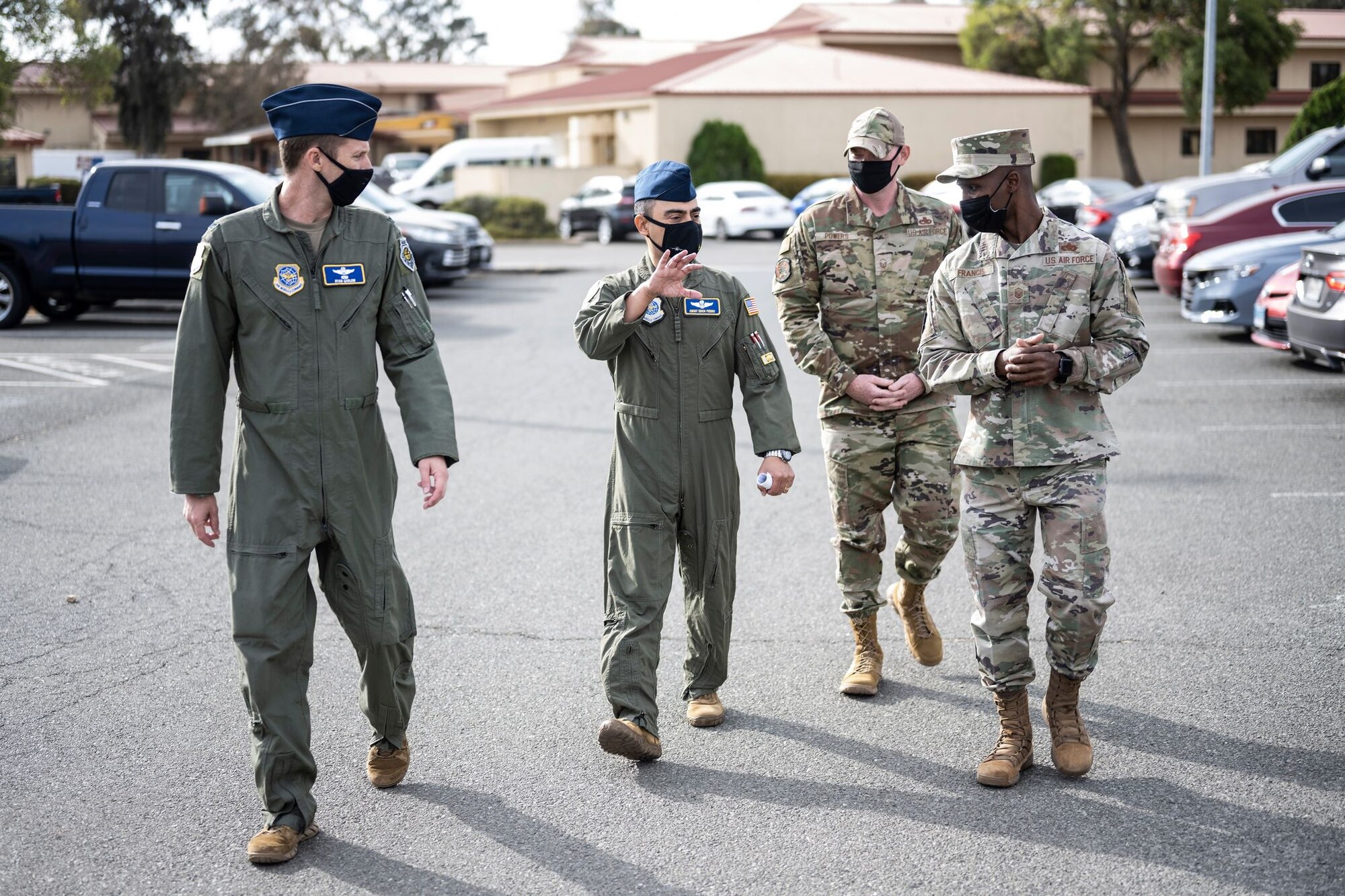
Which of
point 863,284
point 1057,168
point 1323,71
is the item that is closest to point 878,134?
point 863,284

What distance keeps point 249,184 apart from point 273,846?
1465cm

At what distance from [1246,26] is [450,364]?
4104 cm

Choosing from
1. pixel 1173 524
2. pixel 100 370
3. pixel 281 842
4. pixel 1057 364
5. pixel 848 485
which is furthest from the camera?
pixel 100 370

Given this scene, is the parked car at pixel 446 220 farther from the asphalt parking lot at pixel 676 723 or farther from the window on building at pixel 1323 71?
the window on building at pixel 1323 71

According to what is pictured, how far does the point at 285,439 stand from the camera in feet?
13.8

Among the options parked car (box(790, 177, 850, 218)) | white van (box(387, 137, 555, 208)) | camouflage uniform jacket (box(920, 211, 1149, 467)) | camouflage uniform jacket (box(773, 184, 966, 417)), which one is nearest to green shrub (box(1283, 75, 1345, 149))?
parked car (box(790, 177, 850, 218))

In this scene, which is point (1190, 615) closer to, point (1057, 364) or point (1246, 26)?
point (1057, 364)

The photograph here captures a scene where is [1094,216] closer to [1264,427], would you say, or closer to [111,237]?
[1264,427]

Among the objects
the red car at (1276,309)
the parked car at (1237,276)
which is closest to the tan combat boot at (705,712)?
the red car at (1276,309)

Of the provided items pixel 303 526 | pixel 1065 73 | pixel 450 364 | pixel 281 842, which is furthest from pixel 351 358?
pixel 1065 73

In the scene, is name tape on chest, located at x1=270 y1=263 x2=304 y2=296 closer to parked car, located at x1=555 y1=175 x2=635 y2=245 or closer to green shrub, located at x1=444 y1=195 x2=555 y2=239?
parked car, located at x1=555 y1=175 x2=635 y2=245

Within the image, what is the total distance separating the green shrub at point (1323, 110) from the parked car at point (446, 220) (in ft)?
51.1

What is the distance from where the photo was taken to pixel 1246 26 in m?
47.2

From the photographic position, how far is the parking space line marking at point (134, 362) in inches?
560
